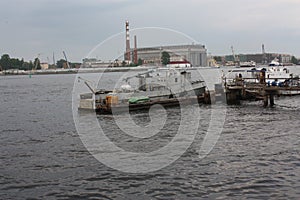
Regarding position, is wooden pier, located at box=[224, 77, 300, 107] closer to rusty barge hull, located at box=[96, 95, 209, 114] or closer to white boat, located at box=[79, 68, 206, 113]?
→ rusty barge hull, located at box=[96, 95, 209, 114]

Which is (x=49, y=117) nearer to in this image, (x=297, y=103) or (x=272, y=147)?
(x=272, y=147)

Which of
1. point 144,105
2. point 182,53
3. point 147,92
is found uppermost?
point 182,53

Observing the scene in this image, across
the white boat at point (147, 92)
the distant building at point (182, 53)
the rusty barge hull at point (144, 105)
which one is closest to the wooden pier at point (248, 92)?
the rusty barge hull at point (144, 105)

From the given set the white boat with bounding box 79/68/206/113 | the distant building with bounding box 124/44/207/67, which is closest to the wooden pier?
the white boat with bounding box 79/68/206/113

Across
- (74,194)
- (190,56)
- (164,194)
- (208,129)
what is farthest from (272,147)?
(190,56)

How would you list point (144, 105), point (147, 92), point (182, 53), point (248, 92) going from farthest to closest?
point (182, 53)
point (248, 92)
point (147, 92)
point (144, 105)

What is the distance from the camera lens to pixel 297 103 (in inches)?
1822

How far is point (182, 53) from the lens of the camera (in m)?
105

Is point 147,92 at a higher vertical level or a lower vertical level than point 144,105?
higher

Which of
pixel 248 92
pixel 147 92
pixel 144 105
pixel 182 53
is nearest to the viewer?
pixel 144 105

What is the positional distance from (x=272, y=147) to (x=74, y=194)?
12.7 meters

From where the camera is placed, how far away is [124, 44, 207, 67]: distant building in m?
102

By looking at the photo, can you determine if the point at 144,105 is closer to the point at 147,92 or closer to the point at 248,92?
the point at 147,92

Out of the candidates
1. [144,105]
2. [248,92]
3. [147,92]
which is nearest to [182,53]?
[248,92]
